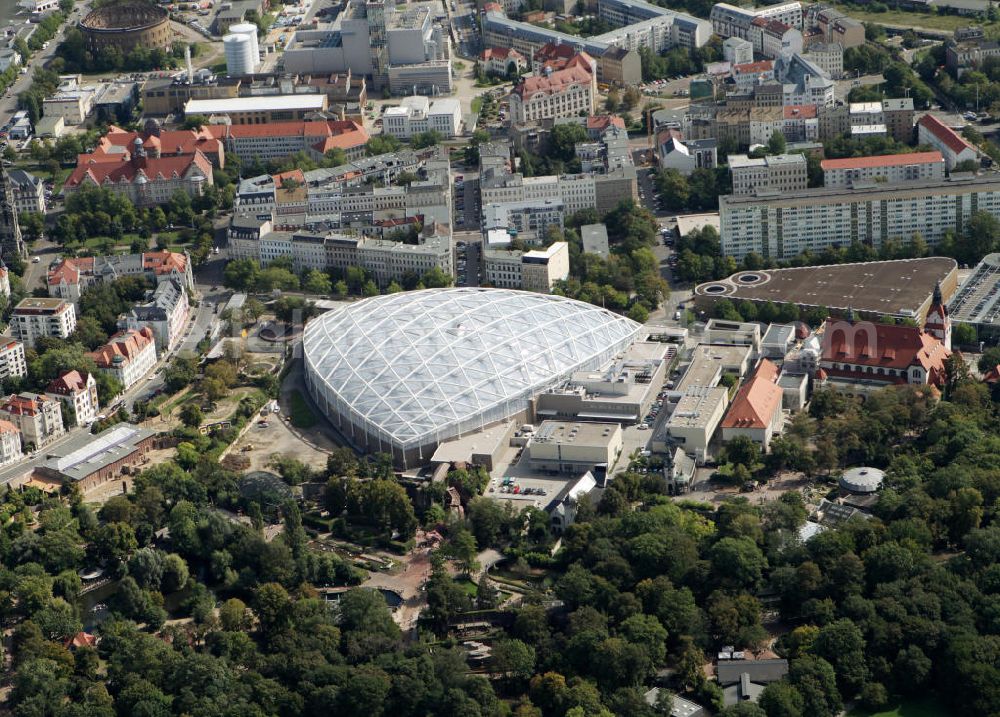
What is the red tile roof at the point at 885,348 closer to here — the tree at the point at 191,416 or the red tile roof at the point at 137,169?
the tree at the point at 191,416

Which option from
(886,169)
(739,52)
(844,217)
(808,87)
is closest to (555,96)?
(739,52)

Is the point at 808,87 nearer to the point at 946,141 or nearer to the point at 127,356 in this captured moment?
the point at 946,141

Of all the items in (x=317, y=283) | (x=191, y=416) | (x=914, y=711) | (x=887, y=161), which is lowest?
(x=914, y=711)

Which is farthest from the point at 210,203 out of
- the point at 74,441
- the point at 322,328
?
the point at 74,441

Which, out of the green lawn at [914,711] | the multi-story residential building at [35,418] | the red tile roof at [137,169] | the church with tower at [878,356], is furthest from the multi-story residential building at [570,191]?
the green lawn at [914,711]

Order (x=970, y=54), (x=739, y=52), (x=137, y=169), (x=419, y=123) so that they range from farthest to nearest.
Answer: (x=739, y=52) < (x=970, y=54) < (x=419, y=123) < (x=137, y=169)

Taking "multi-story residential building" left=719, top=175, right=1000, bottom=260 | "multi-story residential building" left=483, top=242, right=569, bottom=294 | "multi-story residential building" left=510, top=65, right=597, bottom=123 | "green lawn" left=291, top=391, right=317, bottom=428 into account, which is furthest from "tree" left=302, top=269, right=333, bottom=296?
"multi-story residential building" left=510, top=65, right=597, bottom=123

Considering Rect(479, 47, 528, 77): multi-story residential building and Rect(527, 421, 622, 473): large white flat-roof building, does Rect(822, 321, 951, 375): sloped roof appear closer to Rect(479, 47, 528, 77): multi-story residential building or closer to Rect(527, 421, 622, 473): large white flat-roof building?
Rect(527, 421, 622, 473): large white flat-roof building
